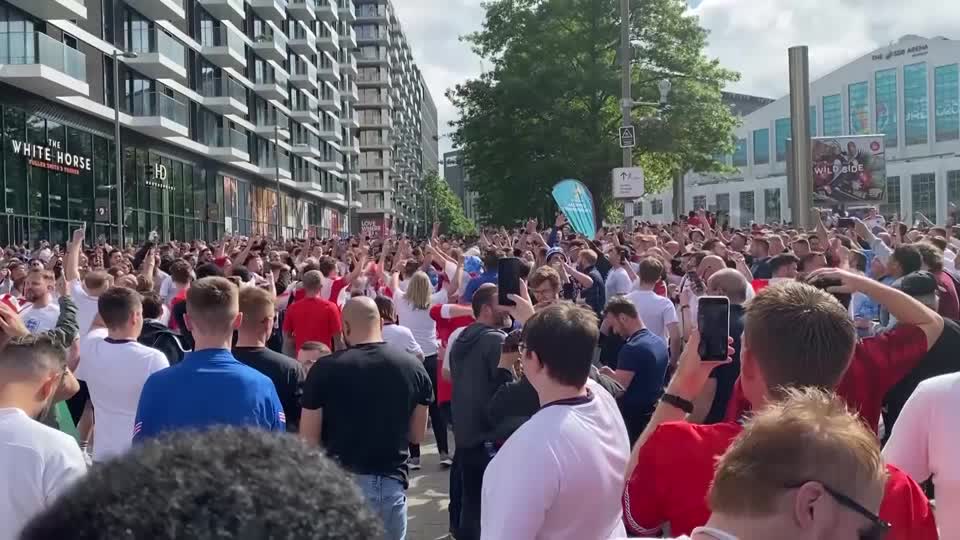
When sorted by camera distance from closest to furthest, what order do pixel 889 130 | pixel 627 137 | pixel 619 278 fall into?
pixel 619 278
pixel 627 137
pixel 889 130

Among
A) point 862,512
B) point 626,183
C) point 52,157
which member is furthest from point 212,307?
point 52,157

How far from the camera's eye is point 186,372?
4.36m

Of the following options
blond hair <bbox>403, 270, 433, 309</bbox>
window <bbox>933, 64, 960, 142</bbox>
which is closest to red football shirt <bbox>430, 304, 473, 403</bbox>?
blond hair <bbox>403, 270, 433, 309</bbox>

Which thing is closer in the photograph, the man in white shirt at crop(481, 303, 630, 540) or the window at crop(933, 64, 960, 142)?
the man in white shirt at crop(481, 303, 630, 540)

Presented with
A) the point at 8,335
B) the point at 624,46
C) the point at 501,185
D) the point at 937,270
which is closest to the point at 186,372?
the point at 8,335

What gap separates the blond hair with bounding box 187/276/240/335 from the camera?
15.0 feet

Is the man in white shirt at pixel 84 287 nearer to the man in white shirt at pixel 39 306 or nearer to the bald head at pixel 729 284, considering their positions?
the man in white shirt at pixel 39 306

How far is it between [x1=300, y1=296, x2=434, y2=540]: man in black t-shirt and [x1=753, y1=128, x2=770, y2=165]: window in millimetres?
86520

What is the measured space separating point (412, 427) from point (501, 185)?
38.1 metres

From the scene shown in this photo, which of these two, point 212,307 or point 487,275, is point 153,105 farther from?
point 212,307

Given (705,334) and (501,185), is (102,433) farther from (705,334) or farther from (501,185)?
(501,185)

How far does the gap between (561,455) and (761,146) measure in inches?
3501

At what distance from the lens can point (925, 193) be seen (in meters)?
72.3

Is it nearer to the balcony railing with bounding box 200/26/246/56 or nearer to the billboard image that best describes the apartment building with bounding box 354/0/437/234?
the balcony railing with bounding box 200/26/246/56
